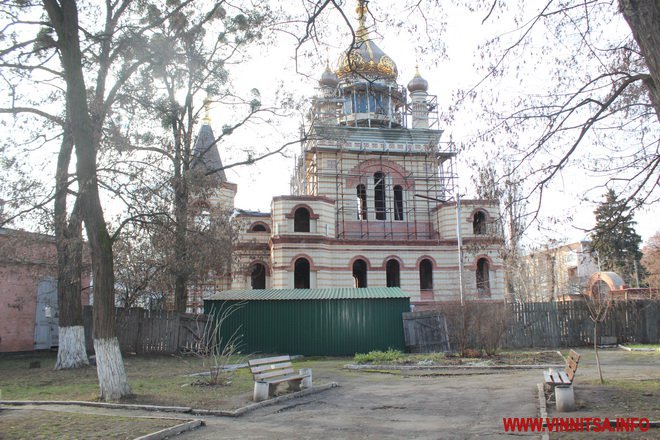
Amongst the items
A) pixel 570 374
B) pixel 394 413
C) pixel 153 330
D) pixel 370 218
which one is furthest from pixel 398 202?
pixel 394 413

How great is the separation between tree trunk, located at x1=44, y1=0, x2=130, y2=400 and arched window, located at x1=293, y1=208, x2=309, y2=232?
20474 mm

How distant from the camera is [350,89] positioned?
3622cm

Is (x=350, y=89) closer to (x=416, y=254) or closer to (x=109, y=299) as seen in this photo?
(x=416, y=254)

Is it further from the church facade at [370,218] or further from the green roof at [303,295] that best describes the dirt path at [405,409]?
the church facade at [370,218]

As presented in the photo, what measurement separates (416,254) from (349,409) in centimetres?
2313

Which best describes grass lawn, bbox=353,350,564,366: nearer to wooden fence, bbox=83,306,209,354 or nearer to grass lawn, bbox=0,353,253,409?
grass lawn, bbox=0,353,253,409

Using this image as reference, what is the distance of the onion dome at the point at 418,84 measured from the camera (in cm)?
3797

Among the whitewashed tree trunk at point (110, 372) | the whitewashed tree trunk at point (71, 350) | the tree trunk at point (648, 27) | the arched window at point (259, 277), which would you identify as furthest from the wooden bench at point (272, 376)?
the arched window at point (259, 277)

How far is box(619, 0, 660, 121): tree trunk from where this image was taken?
6012 millimetres

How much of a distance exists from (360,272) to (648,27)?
28680mm

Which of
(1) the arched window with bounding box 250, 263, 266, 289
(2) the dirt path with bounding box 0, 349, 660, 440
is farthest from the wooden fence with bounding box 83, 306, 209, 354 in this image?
(1) the arched window with bounding box 250, 263, 266, 289

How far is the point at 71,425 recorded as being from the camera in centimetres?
769

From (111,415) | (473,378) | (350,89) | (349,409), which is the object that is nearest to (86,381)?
(111,415)

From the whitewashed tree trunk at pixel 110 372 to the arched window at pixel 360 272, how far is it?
73.8 ft
